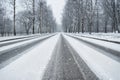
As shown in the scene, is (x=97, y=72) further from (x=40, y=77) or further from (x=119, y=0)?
(x=119, y=0)

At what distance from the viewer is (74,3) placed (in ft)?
139

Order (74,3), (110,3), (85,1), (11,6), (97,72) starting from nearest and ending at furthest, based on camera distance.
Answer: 1. (97,72)
2. (11,6)
3. (110,3)
4. (85,1)
5. (74,3)

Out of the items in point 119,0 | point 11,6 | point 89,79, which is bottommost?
point 89,79

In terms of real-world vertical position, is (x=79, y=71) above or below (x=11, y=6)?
below

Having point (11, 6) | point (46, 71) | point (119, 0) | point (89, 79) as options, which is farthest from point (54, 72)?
point (119, 0)

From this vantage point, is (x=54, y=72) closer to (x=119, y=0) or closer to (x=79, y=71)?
(x=79, y=71)

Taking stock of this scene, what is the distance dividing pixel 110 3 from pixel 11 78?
3531 centimetres

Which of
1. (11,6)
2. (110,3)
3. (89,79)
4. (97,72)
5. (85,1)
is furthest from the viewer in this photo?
(85,1)

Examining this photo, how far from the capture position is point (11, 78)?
3.39 meters

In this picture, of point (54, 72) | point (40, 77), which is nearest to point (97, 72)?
point (54, 72)

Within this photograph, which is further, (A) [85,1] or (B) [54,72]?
(A) [85,1]

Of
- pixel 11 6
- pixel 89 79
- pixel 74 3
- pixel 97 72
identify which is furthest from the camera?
pixel 74 3

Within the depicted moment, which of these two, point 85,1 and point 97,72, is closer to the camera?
point 97,72

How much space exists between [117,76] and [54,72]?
5.27 feet
